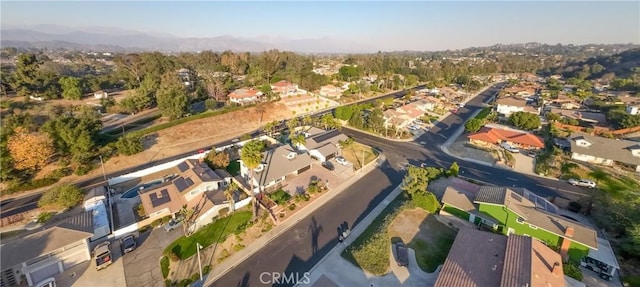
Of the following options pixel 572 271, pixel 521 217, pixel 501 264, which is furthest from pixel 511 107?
pixel 501 264

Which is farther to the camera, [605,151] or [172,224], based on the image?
[605,151]

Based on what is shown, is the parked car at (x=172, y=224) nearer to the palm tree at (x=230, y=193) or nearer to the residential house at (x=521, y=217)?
the palm tree at (x=230, y=193)

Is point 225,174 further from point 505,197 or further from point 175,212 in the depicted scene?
point 505,197

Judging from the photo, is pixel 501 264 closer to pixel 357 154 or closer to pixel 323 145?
pixel 357 154

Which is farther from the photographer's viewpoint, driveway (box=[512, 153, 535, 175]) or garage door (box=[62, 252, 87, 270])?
driveway (box=[512, 153, 535, 175])

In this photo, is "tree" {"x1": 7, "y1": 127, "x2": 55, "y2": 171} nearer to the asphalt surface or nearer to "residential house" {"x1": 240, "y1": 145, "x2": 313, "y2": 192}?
"residential house" {"x1": 240, "y1": 145, "x2": 313, "y2": 192}

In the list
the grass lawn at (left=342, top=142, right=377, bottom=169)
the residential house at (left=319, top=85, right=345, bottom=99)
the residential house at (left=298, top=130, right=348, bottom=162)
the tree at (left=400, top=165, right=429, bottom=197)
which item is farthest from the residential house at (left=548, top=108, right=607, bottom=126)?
the residential house at (left=319, top=85, right=345, bottom=99)

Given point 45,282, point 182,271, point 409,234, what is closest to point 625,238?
point 409,234
